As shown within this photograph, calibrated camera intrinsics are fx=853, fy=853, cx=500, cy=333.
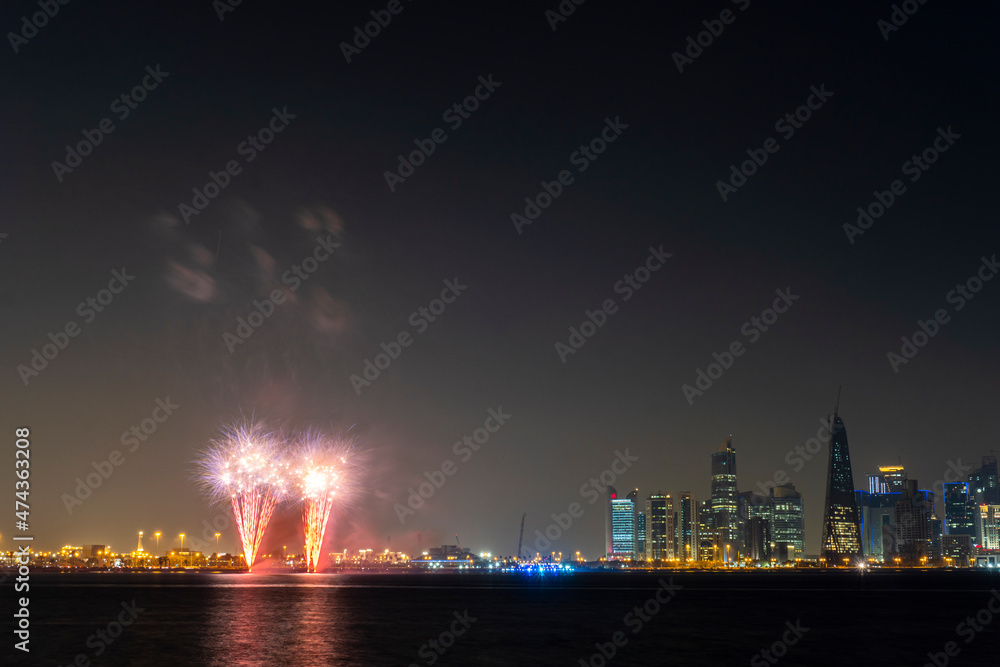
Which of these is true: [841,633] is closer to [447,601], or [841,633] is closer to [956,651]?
[956,651]

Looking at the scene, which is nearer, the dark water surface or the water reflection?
the water reflection

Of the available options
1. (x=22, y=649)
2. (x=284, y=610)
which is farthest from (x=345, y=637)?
(x=284, y=610)

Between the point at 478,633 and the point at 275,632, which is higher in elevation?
the point at 478,633

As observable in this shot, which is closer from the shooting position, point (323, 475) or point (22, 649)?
point (22, 649)

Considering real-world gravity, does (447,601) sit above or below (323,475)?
below

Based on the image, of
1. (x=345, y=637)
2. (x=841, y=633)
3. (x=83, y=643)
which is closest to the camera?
(x=83, y=643)

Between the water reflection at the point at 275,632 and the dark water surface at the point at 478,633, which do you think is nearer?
the water reflection at the point at 275,632

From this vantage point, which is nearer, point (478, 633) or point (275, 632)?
point (275, 632)

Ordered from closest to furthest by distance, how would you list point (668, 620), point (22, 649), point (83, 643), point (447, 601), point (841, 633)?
1. point (22, 649)
2. point (83, 643)
3. point (841, 633)
4. point (668, 620)
5. point (447, 601)

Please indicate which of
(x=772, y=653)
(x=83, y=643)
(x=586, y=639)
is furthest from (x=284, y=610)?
(x=772, y=653)

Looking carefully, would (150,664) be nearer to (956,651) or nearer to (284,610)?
(284,610)
